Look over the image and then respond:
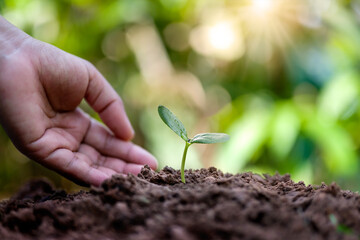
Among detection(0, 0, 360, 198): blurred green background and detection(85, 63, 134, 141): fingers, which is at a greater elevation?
detection(0, 0, 360, 198): blurred green background

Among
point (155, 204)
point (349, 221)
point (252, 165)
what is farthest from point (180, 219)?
point (252, 165)

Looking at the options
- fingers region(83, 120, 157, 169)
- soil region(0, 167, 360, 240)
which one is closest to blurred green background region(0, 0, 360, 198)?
fingers region(83, 120, 157, 169)

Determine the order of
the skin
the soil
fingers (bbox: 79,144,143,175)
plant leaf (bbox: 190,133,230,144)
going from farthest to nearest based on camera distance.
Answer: fingers (bbox: 79,144,143,175), the skin, plant leaf (bbox: 190,133,230,144), the soil

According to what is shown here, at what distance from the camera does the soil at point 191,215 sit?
0.47 m

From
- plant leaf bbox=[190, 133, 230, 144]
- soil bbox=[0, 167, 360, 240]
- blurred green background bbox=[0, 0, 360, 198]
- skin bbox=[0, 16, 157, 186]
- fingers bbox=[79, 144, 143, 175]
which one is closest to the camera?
soil bbox=[0, 167, 360, 240]

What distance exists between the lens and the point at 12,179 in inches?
103

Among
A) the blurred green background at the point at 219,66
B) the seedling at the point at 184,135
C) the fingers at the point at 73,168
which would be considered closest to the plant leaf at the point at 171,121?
the seedling at the point at 184,135

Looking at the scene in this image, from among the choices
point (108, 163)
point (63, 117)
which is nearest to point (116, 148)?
point (108, 163)

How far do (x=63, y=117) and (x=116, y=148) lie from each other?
0.21m

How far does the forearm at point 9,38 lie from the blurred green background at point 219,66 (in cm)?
141

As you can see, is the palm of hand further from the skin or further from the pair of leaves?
the pair of leaves

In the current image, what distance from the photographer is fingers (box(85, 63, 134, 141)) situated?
110 cm

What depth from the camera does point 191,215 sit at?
513 millimetres

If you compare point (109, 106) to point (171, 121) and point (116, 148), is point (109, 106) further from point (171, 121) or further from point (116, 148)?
point (171, 121)
